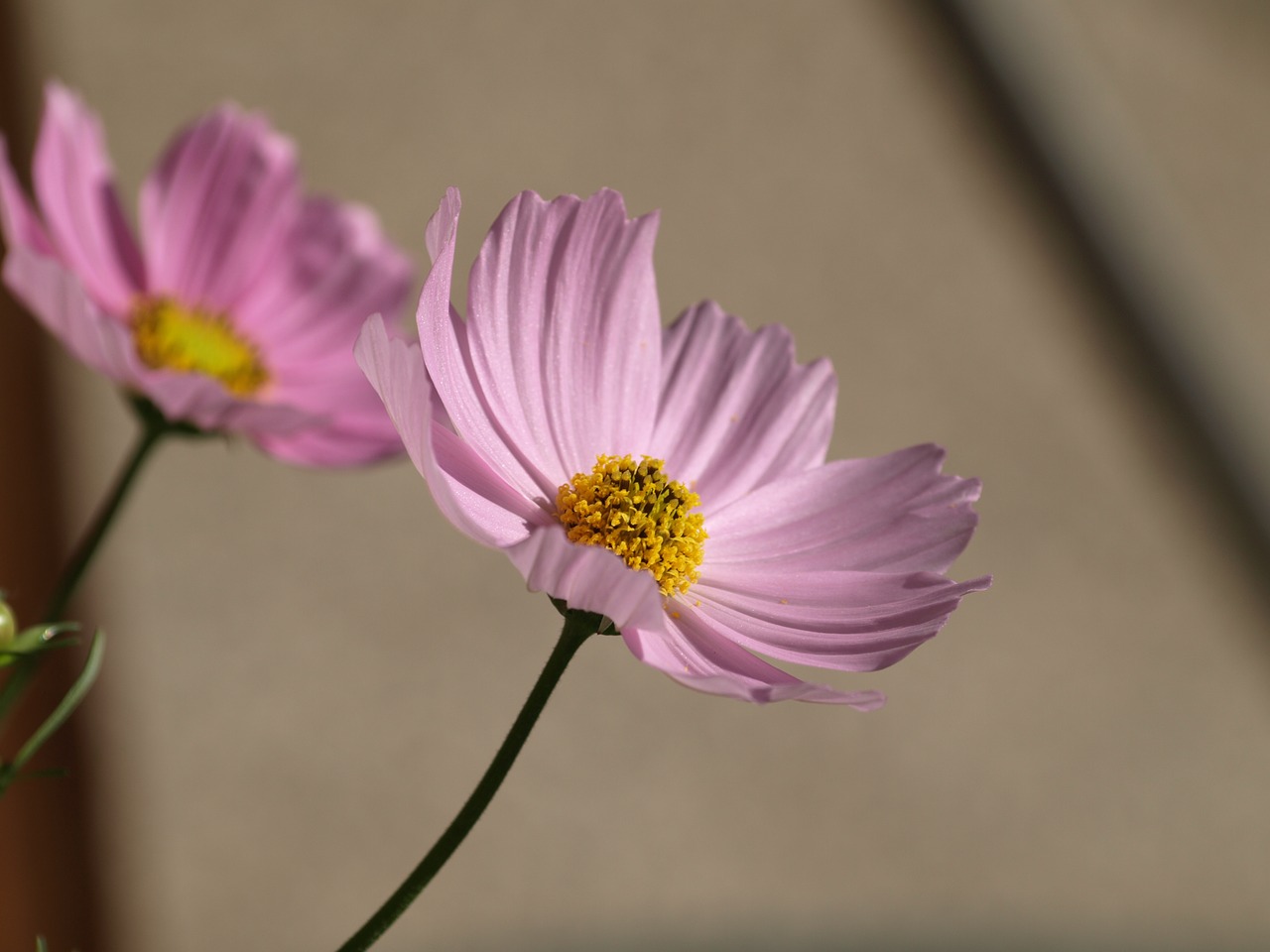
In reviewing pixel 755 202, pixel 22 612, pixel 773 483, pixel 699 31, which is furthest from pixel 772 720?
pixel 773 483

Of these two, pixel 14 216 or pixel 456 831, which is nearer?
pixel 456 831

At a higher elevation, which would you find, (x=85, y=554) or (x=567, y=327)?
(x=567, y=327)

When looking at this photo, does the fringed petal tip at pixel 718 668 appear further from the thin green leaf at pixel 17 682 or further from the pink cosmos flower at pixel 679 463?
the thin green leaf at pixel 17 682

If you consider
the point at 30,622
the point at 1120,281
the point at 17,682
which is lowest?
the point at 30,622

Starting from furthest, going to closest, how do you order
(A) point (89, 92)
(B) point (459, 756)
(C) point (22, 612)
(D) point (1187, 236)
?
1. (D) point (1187, 236)
2. (A) point (89, 92)
3. (B) point (459, 756)
4. (C) point (22, 612)

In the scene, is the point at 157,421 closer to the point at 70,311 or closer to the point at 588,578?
the point at 70,311

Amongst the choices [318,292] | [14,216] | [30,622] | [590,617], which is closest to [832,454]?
[30,622]

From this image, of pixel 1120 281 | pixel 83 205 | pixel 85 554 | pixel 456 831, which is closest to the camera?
pixel 456 831

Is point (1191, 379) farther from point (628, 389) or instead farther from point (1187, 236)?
point (628, 389)
